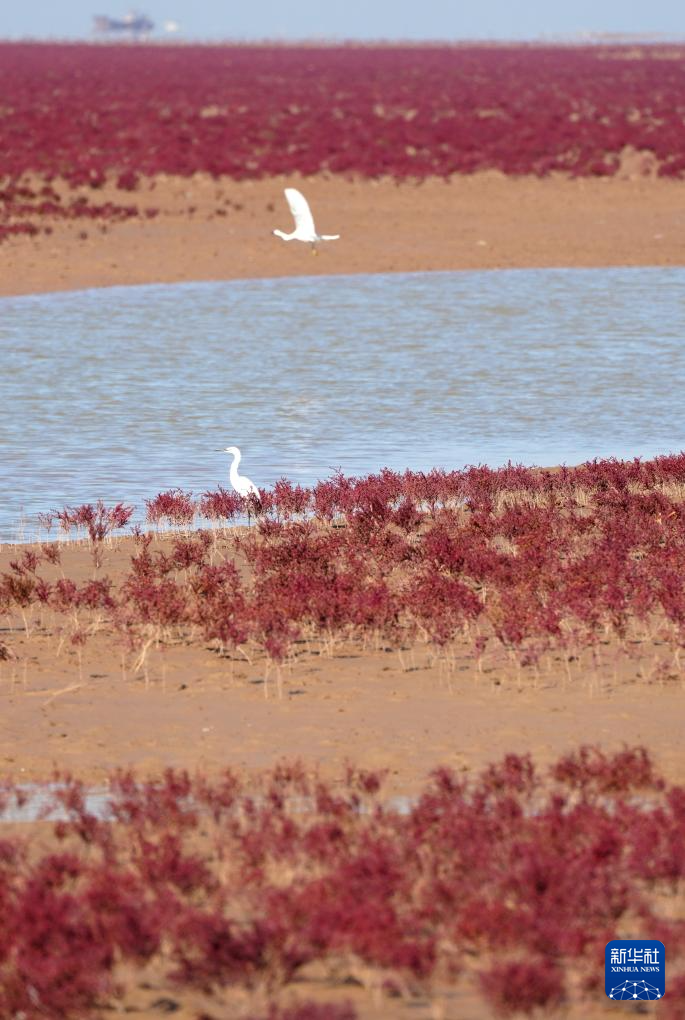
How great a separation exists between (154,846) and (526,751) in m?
1.90

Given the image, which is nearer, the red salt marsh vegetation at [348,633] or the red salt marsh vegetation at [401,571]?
the red salt marsh vegetation at [348,633]

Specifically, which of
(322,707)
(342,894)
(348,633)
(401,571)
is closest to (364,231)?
(401,571)

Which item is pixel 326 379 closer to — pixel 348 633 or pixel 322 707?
pixel 348 633

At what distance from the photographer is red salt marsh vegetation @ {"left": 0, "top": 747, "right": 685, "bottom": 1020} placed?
495cm

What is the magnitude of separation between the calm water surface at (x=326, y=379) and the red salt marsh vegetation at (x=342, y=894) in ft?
17.6

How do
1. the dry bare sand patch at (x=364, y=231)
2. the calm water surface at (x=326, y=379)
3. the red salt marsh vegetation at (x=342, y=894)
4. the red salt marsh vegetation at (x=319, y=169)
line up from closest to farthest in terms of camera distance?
the red salt marsh vegetation at (x=342, y=894), the calm water surface at (x=326, y=379), the dry bare sand patch at (x=364, y=231), the red salt marsh vegetation at (x=319, y=169)

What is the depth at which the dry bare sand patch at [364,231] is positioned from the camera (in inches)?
1033

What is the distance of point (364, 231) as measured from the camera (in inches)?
1168

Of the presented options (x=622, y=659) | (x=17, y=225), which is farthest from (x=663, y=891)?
(x=17, y=225)

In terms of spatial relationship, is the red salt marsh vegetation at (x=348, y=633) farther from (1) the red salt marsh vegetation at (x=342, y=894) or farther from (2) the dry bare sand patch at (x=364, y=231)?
(2) the dry bare sand patch at (x=364, y=231)

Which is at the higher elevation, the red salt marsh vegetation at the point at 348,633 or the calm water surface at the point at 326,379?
the calm water surface at the point at 326,379

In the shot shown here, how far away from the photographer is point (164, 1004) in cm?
502

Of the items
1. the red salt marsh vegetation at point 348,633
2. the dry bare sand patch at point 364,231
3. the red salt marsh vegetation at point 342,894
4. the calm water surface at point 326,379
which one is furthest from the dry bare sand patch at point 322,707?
the dry bare sand patch at point 364,231

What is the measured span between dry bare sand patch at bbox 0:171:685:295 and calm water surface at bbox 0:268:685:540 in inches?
47.6
